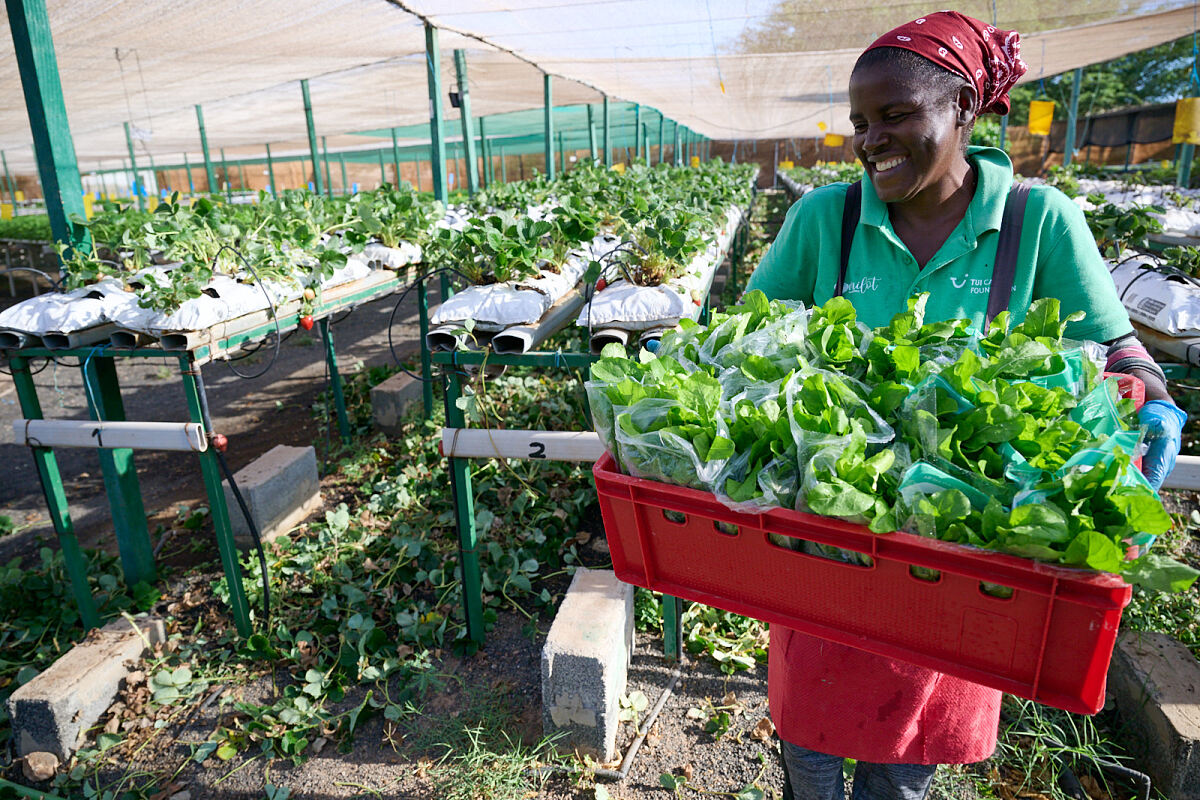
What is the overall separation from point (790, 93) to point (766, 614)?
1266 cm

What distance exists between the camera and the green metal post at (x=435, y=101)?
6.05 metres

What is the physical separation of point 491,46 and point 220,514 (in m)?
5.74

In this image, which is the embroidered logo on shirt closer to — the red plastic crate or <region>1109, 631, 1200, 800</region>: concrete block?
the red plastic crate

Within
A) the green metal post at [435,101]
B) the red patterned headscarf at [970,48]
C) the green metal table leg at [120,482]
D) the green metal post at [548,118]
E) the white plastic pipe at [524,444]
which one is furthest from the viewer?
the green metal post at [548,118]

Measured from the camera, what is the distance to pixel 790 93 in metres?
12.2

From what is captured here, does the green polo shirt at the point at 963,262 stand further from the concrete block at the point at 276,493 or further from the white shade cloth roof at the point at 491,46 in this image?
the white shade cloth roof at the point at 491,46

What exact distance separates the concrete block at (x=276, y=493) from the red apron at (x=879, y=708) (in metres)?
3.34

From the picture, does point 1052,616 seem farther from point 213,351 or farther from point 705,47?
point 705,47

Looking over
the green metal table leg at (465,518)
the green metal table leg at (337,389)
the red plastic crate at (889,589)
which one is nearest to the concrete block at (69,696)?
the green metal table leg at (465,518)

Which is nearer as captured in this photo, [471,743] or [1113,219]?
[471,743]

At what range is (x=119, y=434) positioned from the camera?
9.50 ft

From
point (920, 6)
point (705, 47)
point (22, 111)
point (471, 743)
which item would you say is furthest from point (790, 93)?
point (471, 743)

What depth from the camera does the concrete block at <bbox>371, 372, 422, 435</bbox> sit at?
5523mm

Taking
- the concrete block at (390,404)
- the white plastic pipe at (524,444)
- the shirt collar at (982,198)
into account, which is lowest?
the concrete block at (390,404)
